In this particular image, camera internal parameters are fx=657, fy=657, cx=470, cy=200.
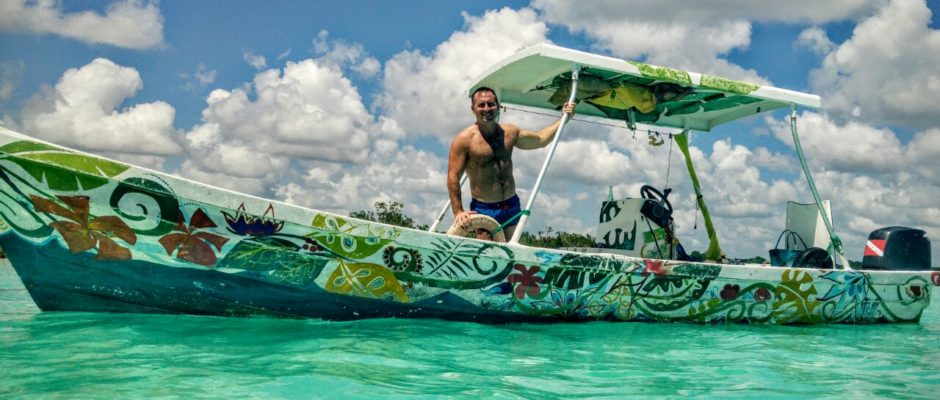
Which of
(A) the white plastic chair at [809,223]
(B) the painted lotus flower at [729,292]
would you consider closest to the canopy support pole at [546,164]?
(B) the painted lotus flower at [729,292]

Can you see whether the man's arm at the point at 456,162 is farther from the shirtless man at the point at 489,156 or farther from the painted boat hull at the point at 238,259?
the painted boat hull at the point at 238,259

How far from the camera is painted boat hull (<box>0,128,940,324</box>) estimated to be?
13.5ft

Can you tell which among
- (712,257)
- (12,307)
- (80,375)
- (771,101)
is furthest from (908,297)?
(12,307)

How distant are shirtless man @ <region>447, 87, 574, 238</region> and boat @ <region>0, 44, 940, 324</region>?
0.43 metres

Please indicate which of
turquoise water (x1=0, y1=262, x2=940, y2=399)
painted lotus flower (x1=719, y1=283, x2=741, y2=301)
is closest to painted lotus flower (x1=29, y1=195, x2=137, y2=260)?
turquoise water (x1=0, y1=262, x2=940, y2=399)

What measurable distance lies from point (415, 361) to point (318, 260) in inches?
52.6

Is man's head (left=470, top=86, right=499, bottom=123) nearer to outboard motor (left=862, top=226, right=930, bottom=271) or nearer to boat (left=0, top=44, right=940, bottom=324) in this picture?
boat (left=0, top=44, right=940, bottom=324)

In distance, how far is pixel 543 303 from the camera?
524 centimetres

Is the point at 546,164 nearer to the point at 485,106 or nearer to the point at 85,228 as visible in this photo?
Answer: the point at 485,106

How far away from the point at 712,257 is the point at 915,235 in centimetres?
214

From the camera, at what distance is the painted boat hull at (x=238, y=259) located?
413cm

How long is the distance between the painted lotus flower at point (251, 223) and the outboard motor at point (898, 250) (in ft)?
21.0

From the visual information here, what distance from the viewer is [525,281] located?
5121 mm

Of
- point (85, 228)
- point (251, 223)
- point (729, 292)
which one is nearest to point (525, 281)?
point (251, 223)
